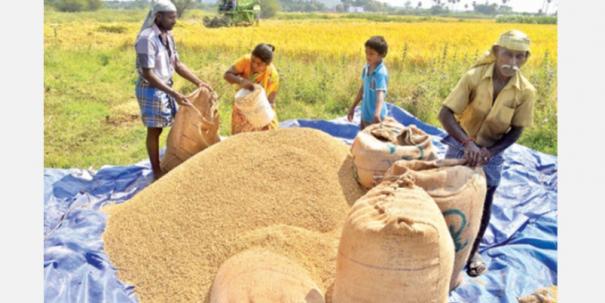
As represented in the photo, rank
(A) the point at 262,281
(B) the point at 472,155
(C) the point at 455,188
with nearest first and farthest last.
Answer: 1. (A) the point at 262,281
2. (C) the point at 455,188
3. (B) the point at 472,155

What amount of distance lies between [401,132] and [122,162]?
299 cm

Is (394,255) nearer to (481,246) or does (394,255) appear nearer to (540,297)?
(540,297)

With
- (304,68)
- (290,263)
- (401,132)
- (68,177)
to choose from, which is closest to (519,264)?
(401,132)

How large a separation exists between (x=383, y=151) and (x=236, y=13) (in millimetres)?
19814

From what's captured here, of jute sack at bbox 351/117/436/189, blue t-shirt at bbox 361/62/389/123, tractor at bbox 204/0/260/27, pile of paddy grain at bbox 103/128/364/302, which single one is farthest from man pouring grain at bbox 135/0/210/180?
tractor at bbox 204/0/260/27

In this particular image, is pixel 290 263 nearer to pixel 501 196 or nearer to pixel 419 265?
pixel 419 265

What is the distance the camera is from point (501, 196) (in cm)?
375

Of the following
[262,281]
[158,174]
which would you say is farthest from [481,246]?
[158,174]

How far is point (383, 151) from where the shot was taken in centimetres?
269

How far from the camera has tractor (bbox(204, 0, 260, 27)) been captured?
2130 cm

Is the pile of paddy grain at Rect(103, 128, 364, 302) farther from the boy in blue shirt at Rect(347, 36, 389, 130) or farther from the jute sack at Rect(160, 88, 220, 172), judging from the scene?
the boy in blue shirt at Rect(347, 36, 389, 130)

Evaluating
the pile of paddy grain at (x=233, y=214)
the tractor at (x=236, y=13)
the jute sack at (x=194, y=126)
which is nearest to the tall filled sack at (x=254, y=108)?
the jute sack at (x=194, y=126)

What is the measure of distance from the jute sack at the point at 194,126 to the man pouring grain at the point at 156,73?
0.08 m

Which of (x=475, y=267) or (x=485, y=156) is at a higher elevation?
(x=485, y=156)
